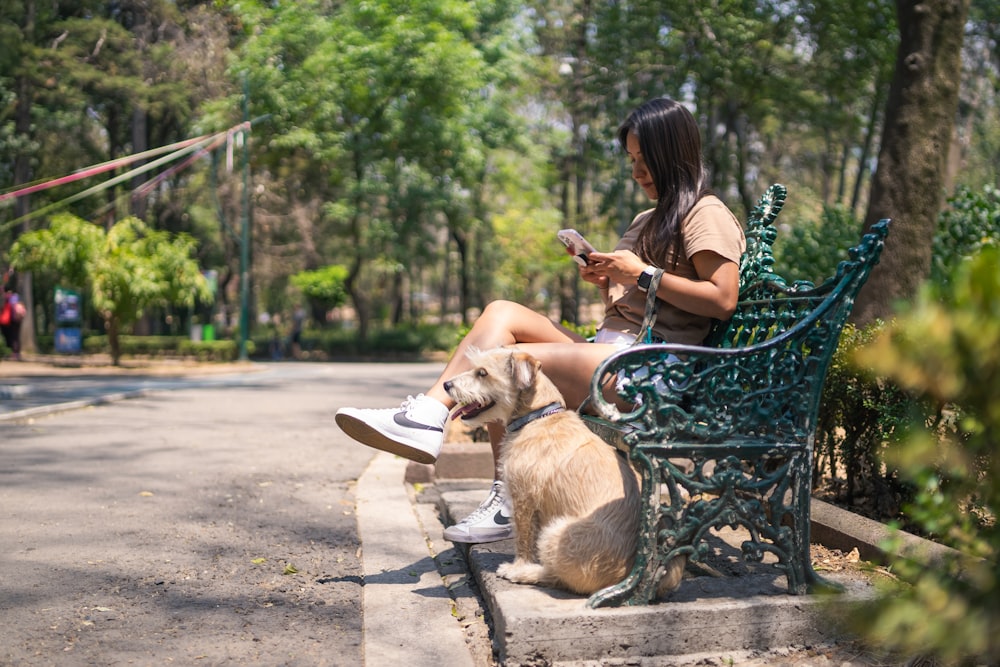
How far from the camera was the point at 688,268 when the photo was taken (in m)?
3.52

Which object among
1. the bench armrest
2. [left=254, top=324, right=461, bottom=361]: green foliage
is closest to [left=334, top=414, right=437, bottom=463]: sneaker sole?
the bench armrest

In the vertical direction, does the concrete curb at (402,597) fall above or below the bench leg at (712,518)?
below

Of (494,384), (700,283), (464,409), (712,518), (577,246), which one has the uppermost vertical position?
(577,246)

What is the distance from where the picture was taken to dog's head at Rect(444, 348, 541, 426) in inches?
126

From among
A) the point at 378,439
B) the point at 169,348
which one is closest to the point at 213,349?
the point at 169,348

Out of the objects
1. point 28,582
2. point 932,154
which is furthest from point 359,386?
point 28,582

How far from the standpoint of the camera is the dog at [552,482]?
2.82m

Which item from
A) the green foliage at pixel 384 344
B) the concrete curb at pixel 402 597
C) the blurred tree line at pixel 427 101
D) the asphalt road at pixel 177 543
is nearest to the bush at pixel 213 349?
the blurred tree line at pixel 427 101

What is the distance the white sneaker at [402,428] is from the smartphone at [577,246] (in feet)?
2.88

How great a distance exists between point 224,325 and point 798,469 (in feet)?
136

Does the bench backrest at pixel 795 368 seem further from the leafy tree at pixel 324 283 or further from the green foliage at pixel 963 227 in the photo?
the leafy tree at pixel 324 283

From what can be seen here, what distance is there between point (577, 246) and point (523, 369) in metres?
0.64

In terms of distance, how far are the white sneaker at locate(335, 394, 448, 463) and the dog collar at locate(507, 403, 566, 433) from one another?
0.31 meters

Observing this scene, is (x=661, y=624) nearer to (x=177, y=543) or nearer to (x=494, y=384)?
(x=494, y=384)
